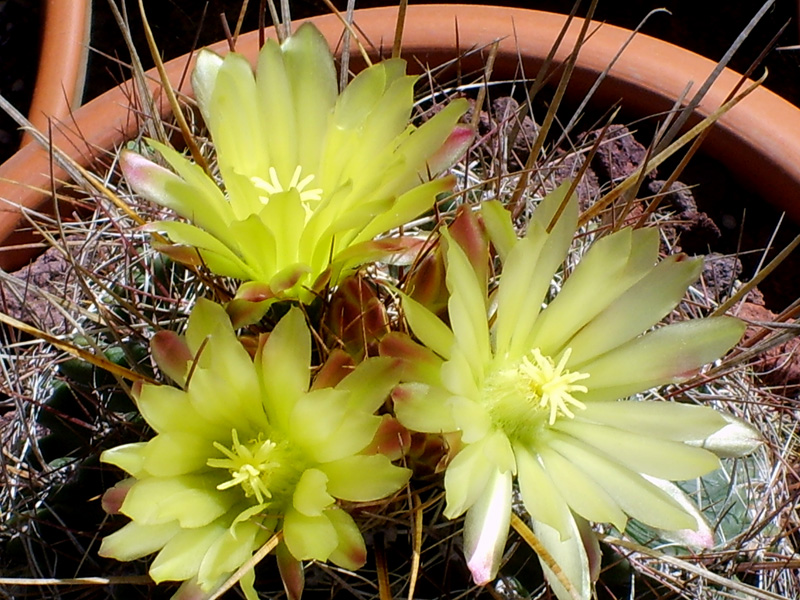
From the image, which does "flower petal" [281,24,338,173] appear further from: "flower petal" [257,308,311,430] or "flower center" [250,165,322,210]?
"flower petal" [257,308,311,430]

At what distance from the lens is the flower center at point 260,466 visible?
63 centimetres

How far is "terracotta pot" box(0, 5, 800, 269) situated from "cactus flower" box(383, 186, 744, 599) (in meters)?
0.73

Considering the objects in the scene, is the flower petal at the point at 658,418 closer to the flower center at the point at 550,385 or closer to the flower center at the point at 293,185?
the flower center at the point at 550,385

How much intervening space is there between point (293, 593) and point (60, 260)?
0.81 metres

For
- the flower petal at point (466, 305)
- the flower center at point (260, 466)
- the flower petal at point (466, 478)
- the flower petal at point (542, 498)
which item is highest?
the flower petal at point (466, 305)

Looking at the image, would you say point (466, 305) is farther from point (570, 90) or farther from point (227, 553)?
point (570, 90)

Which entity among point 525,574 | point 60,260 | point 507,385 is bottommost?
point 60,260

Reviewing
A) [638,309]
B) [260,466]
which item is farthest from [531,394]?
[260,466]

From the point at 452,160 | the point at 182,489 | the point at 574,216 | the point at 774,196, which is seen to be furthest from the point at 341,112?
the point at 774,196

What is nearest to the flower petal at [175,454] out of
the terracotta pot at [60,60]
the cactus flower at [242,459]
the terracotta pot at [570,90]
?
the cactus flower at [242,459]

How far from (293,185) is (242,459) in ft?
0.76

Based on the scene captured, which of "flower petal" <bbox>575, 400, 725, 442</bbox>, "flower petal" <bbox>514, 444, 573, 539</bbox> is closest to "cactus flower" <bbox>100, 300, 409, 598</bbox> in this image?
"flower petal" <bbox>514, 444, 573, 539</bbox>

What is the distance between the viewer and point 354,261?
26.8 inches

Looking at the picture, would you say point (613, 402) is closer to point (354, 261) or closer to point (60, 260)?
point (354, 261)
